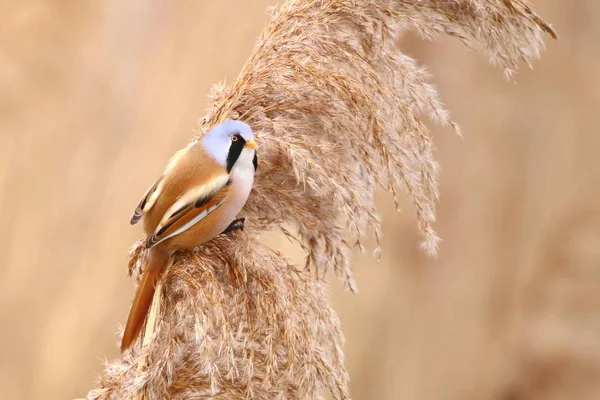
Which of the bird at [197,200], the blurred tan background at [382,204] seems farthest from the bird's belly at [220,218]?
the blurred tan background at [382,204]

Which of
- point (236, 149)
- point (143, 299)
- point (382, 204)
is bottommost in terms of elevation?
point (382, 204)

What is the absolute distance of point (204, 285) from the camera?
3.75 feet

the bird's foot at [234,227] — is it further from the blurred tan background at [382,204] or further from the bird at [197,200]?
the blurred tan background at [382,204]

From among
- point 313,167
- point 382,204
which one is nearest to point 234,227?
point 313,167

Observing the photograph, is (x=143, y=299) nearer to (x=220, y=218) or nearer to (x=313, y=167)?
(x=220, y=218)

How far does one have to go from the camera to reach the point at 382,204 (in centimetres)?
261

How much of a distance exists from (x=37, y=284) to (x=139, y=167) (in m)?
0.55

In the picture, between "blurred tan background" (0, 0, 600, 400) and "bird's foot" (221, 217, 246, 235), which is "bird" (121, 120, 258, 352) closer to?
"bird's foot" (221, 217, 246, 235)

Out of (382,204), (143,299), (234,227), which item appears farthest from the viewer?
(382,204)

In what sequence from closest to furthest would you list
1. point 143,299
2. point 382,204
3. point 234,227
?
point 143,299, point 234,227, point 382,204

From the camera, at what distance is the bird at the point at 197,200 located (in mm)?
1187

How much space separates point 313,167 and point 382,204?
1434 millimetres

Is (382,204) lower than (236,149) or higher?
lower

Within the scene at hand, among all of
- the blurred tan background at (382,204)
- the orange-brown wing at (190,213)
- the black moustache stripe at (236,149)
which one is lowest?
the blurred tan background at (382,204)
